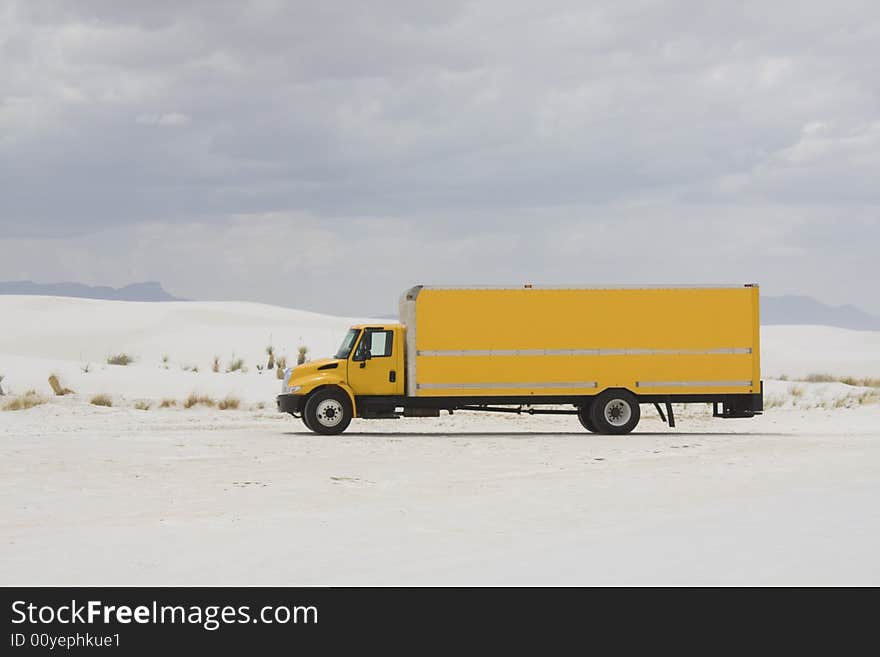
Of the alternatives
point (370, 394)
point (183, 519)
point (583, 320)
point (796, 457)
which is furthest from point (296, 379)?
point (183, 519)

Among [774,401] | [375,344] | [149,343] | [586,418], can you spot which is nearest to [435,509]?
[375,344]

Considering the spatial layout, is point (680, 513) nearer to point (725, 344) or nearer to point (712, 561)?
point (712, 561)

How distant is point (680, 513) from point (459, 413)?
20.5m

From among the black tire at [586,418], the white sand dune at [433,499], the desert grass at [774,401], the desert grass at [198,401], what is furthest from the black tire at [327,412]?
the desert grass at [774,401]

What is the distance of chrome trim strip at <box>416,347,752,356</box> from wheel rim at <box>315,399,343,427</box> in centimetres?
204

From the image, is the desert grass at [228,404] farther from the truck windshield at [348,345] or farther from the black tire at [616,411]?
the black tire at [616,411]

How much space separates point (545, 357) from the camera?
27172mm

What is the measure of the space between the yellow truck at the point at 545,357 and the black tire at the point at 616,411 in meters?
0.03

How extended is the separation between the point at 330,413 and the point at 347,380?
792 millimetres

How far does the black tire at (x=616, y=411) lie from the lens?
89.1 feet

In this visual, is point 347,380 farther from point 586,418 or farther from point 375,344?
point 586,418

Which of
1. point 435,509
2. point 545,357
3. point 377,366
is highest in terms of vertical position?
point 545,357

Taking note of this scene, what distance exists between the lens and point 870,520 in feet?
42.1
